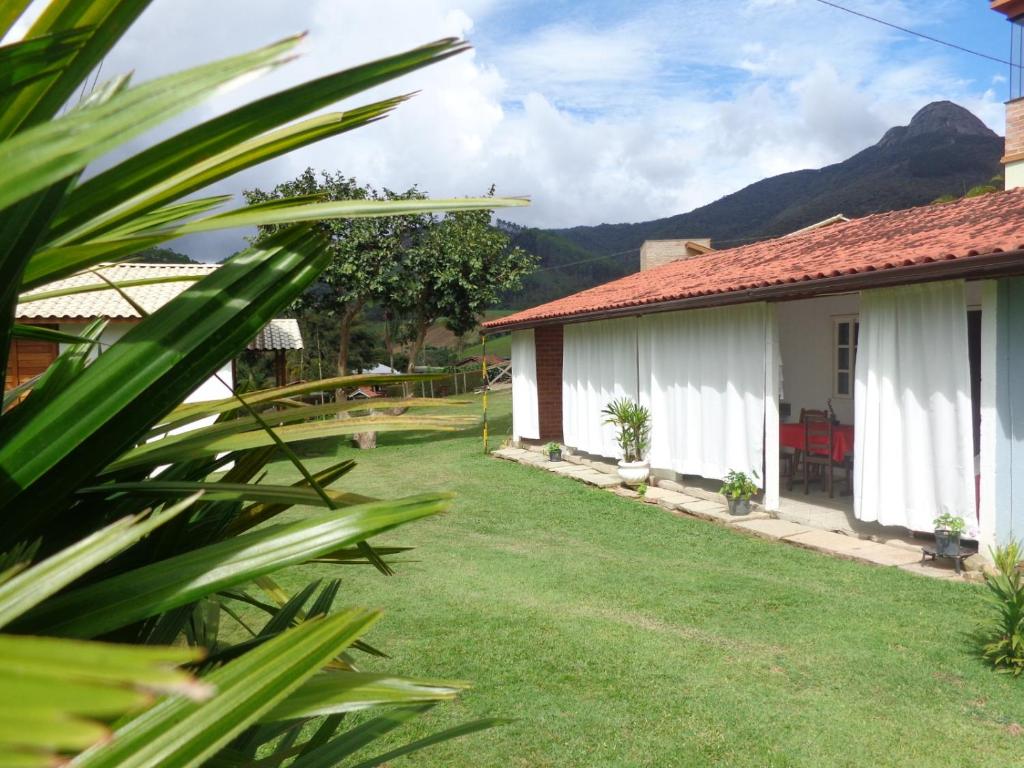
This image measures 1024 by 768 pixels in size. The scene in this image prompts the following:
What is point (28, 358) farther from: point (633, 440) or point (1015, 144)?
point (1015, 144)

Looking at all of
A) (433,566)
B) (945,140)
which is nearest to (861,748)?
(433,566)

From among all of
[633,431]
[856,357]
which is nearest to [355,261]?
[633,431]

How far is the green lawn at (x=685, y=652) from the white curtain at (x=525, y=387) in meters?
7.17

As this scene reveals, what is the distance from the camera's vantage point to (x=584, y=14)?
40.4ft

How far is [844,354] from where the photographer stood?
1253 cm

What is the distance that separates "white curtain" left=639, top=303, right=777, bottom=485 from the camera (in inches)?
372

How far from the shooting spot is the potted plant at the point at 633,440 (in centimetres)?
1128

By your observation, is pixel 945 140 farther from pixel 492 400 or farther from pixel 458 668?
pixel 458 668

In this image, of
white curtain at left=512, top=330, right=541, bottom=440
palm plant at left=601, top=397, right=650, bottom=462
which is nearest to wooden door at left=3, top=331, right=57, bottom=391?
white curtain at left=512, top=330, right=541, bottom=440

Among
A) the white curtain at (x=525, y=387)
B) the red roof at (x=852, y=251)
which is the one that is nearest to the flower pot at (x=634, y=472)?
the red roof at (x=852, y=251)

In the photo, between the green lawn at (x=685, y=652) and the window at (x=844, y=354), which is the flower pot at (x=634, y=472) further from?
the window at (x=844, y=354)

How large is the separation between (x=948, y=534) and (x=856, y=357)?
3.26 meters

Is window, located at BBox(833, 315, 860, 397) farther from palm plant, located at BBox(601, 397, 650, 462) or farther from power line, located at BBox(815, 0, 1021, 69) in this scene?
power line, located at BBox(815, 0, 1021, 69)

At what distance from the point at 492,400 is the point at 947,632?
2624cm
